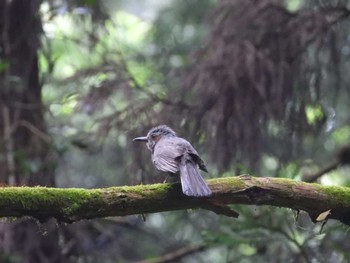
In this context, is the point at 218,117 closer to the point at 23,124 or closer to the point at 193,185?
the point at 23,124

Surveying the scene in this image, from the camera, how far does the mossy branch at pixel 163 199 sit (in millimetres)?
2658

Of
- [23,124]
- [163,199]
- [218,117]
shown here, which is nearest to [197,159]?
[163,199]

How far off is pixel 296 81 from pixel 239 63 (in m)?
0.48

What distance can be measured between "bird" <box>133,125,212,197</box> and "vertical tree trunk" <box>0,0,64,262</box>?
5.48 ft

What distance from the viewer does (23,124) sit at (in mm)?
5543

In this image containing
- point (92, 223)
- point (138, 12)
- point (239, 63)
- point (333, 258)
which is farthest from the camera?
point (138, 12)

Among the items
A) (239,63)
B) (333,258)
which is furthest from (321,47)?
(333,258)

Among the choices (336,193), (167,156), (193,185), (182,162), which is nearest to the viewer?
(193,185)

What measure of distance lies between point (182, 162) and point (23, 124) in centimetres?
258

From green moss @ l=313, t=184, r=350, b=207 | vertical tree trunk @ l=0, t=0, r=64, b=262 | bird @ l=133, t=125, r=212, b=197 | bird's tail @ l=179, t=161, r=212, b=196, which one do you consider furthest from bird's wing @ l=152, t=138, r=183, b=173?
vertical tree trunk @ l=0, t=0, r=64, b=262

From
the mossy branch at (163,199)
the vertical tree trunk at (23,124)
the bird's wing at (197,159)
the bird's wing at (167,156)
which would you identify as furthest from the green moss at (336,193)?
the vertical tree trunk at (23,124)

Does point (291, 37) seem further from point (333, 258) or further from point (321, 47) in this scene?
point (333, 258)

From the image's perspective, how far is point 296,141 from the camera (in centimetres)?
559

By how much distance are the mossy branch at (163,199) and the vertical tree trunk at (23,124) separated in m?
2.29
